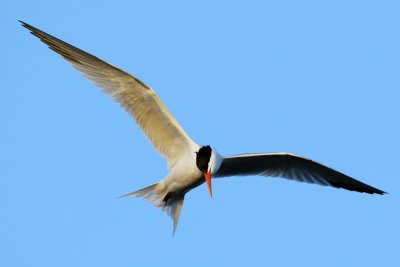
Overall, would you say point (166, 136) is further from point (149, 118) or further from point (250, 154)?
point (250, 154)

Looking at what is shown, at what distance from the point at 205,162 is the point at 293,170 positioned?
168cm

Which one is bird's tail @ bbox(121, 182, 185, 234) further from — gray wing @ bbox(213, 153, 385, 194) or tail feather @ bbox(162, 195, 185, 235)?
gray wing @ bbox(213, 153, 385, 194)

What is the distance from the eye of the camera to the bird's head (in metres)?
9.41

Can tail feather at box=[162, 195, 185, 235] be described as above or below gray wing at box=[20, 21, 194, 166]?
below

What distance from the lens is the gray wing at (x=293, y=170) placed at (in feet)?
33.5

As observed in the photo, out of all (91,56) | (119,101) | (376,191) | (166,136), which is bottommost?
(376,191)

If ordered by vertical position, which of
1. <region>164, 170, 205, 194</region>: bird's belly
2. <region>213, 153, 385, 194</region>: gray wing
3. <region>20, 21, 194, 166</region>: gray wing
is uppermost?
<region>20, 21, 194, 166</region>: gray wing

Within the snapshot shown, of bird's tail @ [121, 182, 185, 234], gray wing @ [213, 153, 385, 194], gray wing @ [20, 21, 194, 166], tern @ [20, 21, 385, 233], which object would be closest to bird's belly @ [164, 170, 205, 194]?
tern @ [20, 21, 385, 233]

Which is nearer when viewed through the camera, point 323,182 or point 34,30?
point 34,30

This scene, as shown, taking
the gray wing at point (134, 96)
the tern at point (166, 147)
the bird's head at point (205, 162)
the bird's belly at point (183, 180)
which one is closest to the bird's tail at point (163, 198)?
the tern at point (166, 147)

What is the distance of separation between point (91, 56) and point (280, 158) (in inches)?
105

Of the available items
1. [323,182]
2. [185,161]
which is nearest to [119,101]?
Answer: [185,161]

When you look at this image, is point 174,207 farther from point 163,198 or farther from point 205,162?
point 205,162

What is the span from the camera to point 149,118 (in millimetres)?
10031
